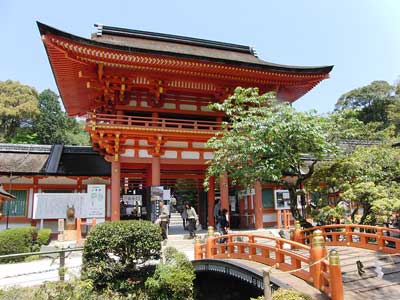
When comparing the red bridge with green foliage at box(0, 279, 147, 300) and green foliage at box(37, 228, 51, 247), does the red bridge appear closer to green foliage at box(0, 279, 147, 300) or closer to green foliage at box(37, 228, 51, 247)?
green foliage at box(0, 279, 147, 300)

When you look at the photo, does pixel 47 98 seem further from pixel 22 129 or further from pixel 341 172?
pixel 341 172

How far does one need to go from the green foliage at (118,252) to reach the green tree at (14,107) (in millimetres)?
37033

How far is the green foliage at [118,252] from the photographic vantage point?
876cm

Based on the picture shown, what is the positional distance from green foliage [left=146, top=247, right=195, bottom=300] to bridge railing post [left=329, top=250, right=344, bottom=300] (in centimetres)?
449

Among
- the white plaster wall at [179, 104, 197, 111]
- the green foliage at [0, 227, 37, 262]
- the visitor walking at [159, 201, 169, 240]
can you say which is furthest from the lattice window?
the white plaster wall at [179, 104, 197, 111]

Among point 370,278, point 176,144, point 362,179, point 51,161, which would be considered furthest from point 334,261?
point 51,161

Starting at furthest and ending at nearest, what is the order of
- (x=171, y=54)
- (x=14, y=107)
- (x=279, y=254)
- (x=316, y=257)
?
(x=14, y=107) < (x=171, y=54) < (x=279, y=254) < (x=316, y=257)

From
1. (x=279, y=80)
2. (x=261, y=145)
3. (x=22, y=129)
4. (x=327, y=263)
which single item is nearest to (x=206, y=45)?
(x=279, y=80)

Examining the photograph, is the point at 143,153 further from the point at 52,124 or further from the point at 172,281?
the point at 52,124

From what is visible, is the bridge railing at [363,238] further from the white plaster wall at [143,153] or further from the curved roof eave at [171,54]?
the curved roof eave at [171,54]

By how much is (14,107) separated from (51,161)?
1178 inches

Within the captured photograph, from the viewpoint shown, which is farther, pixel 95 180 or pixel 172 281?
pixel 95 180

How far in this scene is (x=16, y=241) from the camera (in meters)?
11.4

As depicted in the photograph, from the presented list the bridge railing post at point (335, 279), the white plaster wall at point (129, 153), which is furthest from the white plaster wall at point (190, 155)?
the bridge railing post at point (335, 279)
